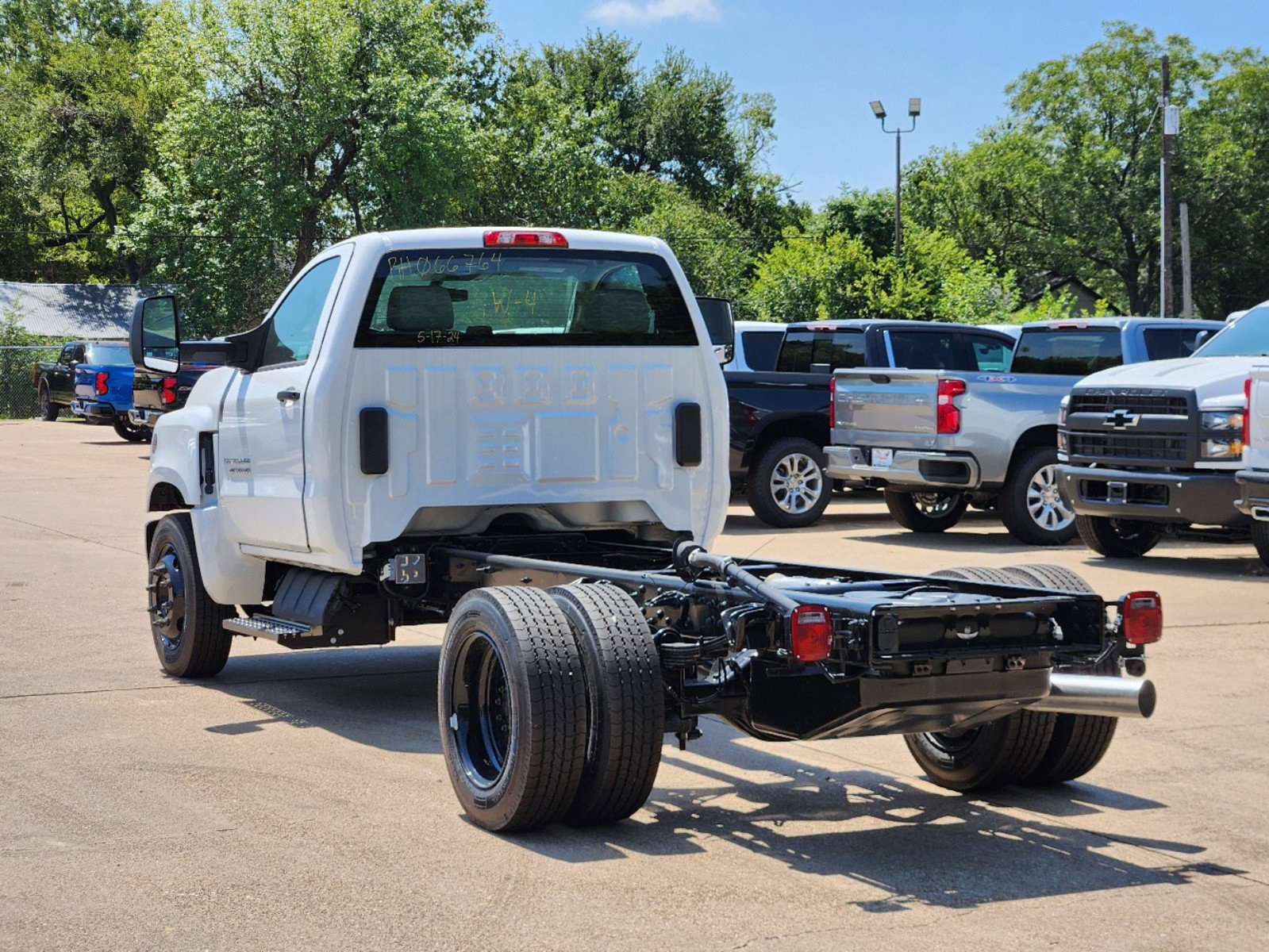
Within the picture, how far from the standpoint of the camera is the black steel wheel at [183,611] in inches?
329

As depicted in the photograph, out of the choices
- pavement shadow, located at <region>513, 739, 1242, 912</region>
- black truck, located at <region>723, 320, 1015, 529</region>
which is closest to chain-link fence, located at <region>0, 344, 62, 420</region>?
black truck, located at <region>723, 320, 1015, 529</region>

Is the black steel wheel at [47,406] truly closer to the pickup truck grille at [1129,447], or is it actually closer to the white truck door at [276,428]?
the pickup truck grille at [1129,447]

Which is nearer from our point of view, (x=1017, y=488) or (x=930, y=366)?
(x=1017, y=488)

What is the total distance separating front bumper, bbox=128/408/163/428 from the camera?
24.8m

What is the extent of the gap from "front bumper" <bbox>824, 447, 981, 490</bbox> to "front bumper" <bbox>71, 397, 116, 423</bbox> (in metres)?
19.3

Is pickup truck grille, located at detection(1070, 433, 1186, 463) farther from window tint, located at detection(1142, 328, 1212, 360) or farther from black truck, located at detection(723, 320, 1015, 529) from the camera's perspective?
black truck, located at detection(723, 320, 1015, 529)

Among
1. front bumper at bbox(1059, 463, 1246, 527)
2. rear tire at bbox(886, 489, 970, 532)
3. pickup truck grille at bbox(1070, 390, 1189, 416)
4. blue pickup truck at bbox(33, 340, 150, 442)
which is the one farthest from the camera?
blue pickup truck at bbox(33, 340, 150, 442)

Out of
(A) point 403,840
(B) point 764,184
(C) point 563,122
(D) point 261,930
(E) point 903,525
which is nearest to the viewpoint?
(D) point 261,930

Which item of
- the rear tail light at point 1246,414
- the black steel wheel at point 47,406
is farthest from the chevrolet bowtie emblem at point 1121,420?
the black steel wheel at point 47,406

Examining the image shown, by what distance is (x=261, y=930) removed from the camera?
4.48 metres

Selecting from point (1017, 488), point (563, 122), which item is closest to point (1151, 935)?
point (1017, 488)

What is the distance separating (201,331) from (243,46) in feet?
27.5

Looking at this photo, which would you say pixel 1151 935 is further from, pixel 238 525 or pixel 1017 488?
pixel 1017 488

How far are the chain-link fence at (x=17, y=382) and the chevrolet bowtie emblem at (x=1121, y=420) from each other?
35823 mm
